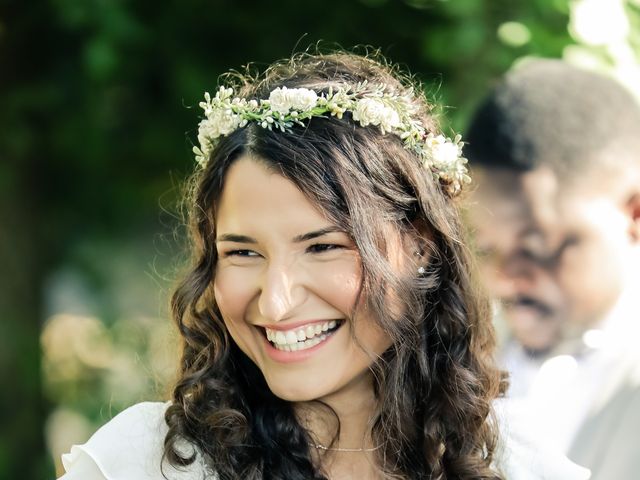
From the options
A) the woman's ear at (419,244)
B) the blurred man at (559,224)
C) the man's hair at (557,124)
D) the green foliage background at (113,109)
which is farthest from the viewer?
the green foliage background at (113,109)

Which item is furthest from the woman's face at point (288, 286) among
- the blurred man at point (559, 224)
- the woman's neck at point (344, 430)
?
the blurred man at point (559, 224)

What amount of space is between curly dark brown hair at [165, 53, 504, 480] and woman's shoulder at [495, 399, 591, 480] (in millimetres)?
66

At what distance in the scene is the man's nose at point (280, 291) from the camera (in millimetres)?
2473

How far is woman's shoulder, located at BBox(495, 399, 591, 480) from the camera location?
2869 millimetres

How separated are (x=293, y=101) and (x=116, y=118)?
2.87m

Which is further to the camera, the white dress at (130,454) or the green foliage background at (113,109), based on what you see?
the green foliage background at (113,109)

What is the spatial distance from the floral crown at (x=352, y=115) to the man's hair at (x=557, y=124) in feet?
4.24

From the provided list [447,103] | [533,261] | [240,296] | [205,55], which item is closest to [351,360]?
[240,296]

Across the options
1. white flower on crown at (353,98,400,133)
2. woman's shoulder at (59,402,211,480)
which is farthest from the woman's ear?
woman's shoulder at (59,402,211,480)

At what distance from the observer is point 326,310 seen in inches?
101

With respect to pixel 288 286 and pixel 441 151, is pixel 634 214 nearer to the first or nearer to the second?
pixel 441 151

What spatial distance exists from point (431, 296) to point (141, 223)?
3.33 meters

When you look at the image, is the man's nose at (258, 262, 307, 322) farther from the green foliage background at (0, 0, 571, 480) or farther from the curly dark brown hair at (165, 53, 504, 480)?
the green foliage background at (0, 0, 571, 480)

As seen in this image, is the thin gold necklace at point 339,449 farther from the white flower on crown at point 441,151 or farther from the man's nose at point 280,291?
the white flower on crown at point 441,151
